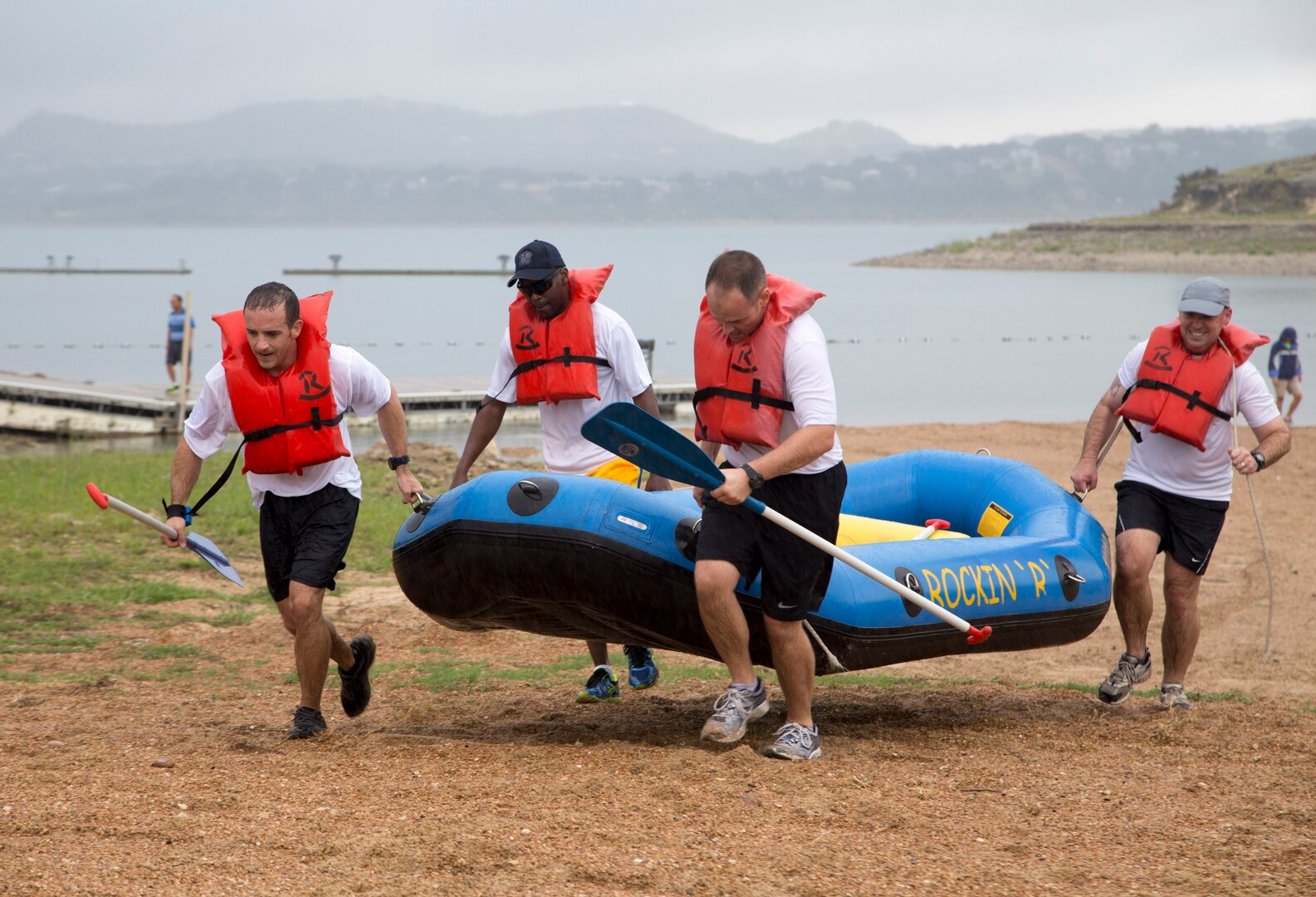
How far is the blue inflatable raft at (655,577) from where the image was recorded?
4699 millimetres

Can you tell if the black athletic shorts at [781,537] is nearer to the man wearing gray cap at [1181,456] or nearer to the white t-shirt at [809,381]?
the white t-shirt at [809,381]

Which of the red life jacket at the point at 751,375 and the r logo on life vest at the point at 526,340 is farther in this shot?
the r logo on life vest at the point at 526,340

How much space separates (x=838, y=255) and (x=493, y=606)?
112 m

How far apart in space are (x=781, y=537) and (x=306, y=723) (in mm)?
1909

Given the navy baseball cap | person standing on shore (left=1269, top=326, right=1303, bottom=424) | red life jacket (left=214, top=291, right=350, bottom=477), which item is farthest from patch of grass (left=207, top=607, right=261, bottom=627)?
person standing on shore (left=1269, top=326, right=1303, bottom=424)

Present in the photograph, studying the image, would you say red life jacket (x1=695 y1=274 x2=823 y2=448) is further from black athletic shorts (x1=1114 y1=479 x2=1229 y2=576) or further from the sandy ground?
black athletic shorts (x1=1114 y1=479 x2=1229 y2=576)

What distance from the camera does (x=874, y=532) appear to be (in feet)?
19.3

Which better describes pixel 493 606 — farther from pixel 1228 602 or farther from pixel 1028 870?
pixel 1228 602

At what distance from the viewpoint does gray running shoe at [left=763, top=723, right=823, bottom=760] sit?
4.46 meters

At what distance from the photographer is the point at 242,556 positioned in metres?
8.80

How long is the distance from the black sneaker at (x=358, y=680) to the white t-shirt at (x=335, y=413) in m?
0.64

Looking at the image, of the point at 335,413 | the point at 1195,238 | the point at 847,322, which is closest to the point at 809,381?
the point at 335,413

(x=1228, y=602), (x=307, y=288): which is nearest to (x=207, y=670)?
(x=1228, y=602)

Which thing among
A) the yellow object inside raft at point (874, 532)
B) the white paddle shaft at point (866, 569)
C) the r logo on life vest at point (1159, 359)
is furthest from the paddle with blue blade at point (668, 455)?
the r logo on life vest at point (1159, 359)
